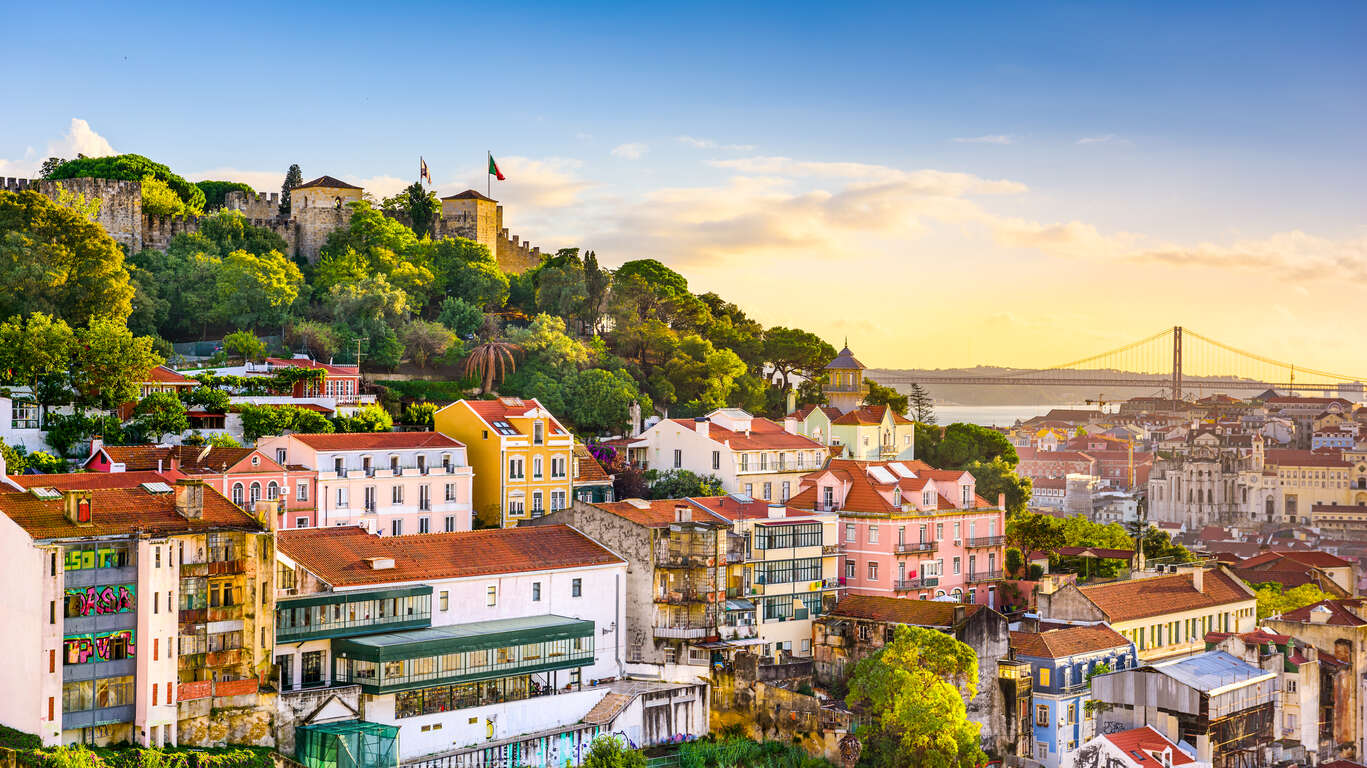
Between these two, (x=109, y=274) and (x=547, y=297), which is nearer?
(x=109, y=274)

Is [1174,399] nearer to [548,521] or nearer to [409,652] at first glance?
[548,521]

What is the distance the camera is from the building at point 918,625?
4147 centimetres

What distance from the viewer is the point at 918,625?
1692 inches

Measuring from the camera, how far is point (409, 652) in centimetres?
3412

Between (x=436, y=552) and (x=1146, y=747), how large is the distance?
64.3 ft

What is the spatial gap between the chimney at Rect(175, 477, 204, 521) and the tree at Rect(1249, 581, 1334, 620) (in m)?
40.1

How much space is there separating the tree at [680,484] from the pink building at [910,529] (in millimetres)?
3263

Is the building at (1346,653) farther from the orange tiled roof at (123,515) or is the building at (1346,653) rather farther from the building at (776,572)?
the orange tiled roof at (123,515)

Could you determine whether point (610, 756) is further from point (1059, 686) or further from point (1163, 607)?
point (1163, 607)

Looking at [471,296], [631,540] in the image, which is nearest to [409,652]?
[631,540]

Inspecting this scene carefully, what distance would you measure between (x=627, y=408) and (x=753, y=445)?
9.08 m

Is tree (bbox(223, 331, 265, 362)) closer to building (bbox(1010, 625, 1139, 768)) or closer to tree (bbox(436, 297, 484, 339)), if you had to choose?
tree (bbox(436, 297, 484, 339))

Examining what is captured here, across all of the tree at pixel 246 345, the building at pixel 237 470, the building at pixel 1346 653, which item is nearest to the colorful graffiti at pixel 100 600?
the building at pixel 237 470

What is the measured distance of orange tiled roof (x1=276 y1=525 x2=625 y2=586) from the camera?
35906 millimetres
